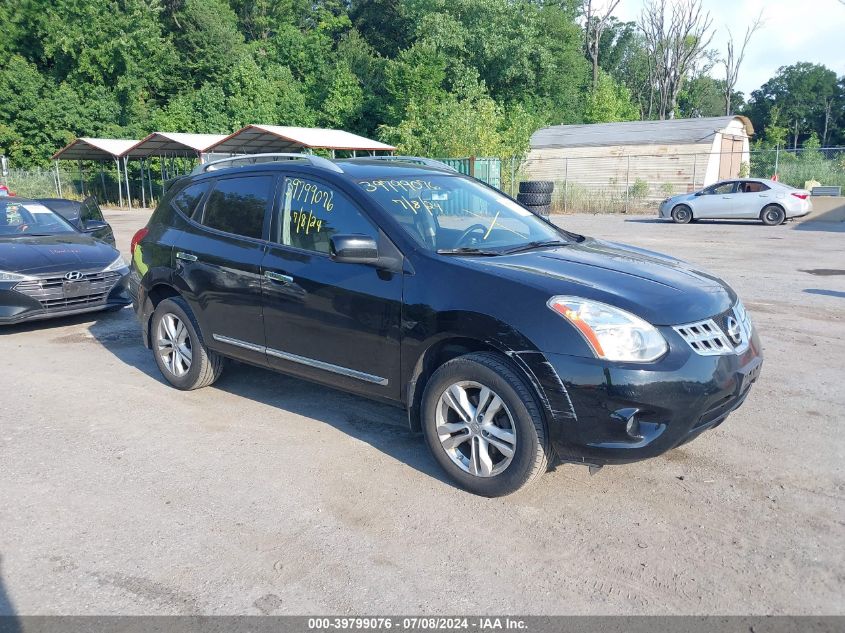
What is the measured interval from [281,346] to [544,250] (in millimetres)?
1908

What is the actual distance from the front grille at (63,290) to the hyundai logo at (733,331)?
7.07m

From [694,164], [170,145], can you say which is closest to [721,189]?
[694,164]

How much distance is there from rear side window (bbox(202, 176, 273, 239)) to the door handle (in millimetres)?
346

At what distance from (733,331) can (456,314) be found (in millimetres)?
1544

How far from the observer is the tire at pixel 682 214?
883 inches

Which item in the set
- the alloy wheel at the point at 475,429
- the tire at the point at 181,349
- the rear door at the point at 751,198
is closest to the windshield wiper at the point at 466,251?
the alloy wheel at the point at 475,429

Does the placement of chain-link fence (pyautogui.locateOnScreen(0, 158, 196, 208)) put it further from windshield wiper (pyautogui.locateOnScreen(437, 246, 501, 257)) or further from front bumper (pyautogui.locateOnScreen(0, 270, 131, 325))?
windshield wiper (pyautogui.locateOnScreen(437, 246, 501, 257))

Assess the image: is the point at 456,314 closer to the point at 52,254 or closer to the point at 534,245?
the point at 534,245

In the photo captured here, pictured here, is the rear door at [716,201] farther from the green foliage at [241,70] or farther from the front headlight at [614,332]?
the front headlight at [614,332]

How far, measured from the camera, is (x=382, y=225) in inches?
170

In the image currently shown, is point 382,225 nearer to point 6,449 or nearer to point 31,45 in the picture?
point 6,449

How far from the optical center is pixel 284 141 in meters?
30.8

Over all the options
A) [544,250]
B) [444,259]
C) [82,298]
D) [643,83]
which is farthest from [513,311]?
[643,83]

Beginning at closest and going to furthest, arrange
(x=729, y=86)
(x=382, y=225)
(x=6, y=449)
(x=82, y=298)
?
1. (x=382, y=225)
2. (x=6, y=449)
3. (x=82, y=298)
4. (x=729, y=86)
